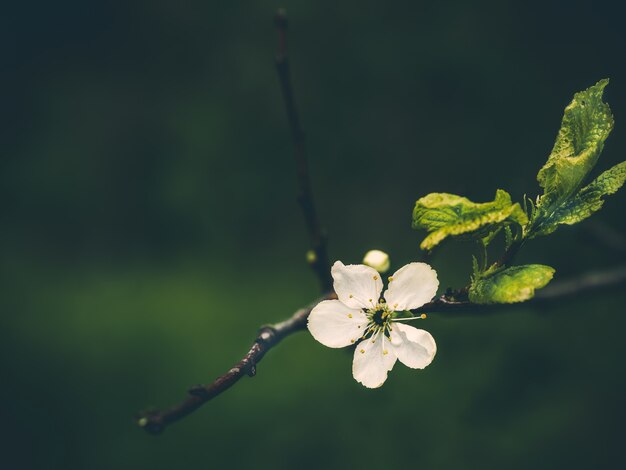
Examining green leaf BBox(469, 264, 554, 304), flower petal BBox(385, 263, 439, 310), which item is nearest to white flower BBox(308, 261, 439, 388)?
flower petal BBox(385, 263, 439, 310)

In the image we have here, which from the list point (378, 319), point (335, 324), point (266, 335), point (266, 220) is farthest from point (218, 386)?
point (266, 220)

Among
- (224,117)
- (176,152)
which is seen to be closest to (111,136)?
(176,152)

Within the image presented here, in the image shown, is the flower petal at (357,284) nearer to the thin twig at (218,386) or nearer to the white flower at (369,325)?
the white flower at (369,325)

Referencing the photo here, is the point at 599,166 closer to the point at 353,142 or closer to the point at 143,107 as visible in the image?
the point at 353,142

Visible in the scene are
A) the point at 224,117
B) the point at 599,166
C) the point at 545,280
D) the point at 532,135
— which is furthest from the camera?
the point at 224,117

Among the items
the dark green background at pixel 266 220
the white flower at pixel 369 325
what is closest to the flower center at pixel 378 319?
the white flower at pixel 369 325
